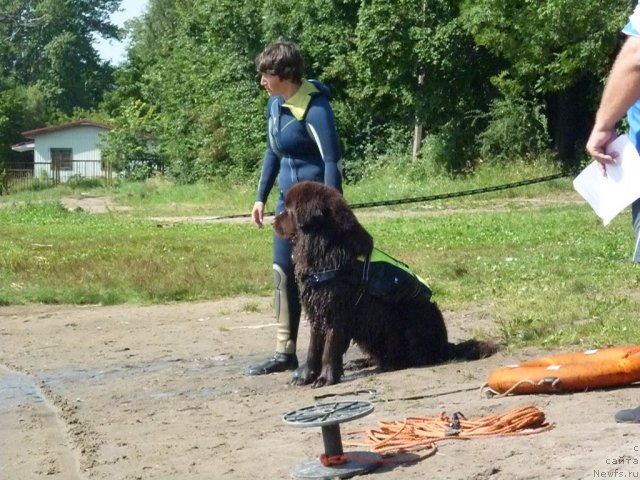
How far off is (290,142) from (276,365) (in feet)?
5.03

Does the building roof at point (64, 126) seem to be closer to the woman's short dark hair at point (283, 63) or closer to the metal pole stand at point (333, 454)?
the woman's short dark hair at point (283, 63)

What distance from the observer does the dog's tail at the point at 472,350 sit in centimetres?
796

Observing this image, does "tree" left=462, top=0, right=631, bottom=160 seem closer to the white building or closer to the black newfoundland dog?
the black newfoundland dog

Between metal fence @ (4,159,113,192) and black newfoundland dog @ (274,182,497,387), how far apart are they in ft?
182

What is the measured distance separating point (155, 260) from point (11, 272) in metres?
1.98

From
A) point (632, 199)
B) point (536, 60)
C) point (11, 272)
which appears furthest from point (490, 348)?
point (536, 60)

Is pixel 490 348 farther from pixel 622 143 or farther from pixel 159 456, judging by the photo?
→ pixel 622 143

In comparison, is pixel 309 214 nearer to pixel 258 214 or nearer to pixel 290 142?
pixel 290 142

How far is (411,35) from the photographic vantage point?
35.2 m

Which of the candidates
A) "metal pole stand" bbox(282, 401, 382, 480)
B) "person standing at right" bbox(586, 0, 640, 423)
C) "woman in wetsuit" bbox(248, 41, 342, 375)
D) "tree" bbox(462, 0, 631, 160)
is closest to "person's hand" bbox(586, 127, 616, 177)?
"person standing at right" bbox(586, 0, 640, 423)

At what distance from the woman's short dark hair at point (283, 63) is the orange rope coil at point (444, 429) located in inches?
119

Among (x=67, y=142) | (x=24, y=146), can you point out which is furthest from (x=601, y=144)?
(x=24, y=146)

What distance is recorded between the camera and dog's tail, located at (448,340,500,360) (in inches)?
313

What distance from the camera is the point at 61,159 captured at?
74438mm
